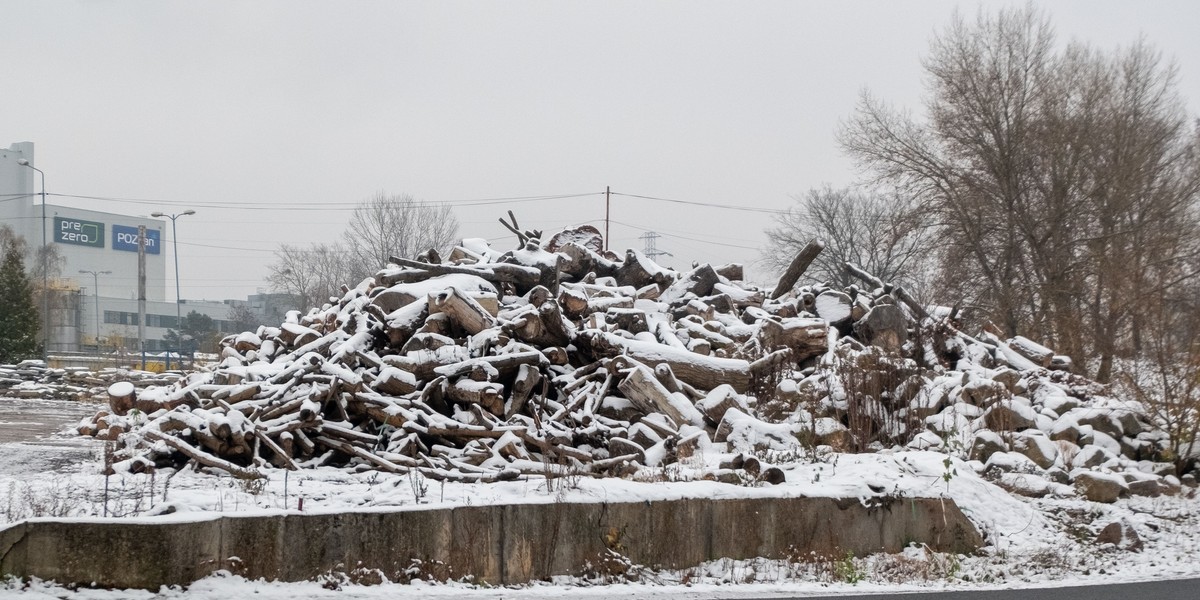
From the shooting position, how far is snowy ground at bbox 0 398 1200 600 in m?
6.88

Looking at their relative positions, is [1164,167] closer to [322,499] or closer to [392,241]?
[322,499]

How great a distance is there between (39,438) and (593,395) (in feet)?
29.4

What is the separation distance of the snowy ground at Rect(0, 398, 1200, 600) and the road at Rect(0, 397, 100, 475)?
4.18 feet

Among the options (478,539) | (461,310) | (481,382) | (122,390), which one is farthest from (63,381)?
(478,539)

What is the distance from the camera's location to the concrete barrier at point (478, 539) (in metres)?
6.26

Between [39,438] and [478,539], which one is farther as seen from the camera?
[39,438]

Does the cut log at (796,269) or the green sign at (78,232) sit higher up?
the green sign at (78,232)

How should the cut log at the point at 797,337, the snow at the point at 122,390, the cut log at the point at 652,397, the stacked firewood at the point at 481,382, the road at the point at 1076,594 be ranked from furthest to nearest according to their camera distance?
the snow at the point at 122,390
the cut log at the point at 797,337
the cut log at the point at 652,397
the stacked firewood at the point at 481,382
the road at the point at 1076,594

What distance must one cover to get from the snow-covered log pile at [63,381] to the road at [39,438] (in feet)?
6.31

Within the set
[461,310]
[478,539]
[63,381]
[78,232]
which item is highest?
[78,232]

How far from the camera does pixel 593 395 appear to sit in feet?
37.5

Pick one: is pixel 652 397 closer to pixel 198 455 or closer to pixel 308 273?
pixel 198 455

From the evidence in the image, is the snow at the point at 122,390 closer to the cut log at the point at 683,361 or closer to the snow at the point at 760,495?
the snow at the point at 760,495

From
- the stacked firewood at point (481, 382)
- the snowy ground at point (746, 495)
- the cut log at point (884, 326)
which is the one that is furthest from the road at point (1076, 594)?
the cut log at point (884, 326)
